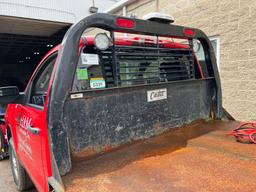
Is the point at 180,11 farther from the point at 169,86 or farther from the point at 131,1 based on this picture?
the point at 169,86

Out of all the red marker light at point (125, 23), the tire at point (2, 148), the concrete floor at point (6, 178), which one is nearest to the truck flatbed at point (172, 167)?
the red marker light at point (125, 23)

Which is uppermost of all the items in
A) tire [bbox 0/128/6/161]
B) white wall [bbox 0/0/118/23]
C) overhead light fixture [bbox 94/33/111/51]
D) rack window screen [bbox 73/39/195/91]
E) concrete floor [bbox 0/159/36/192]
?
white wall [bbox 0/0/118/23]

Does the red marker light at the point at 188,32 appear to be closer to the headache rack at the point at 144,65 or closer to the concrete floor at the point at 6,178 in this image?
the headache rack at the point at 144,65

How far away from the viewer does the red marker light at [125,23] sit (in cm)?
198

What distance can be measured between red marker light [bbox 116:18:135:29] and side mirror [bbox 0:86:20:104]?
5.16ft

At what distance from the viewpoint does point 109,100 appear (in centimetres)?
201

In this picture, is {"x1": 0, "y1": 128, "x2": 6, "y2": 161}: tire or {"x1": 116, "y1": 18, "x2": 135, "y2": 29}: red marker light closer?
{"x1": 116, "y1": 18, "x2": 135, "y2": 29}: red marker light

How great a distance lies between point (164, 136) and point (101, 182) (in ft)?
3.28

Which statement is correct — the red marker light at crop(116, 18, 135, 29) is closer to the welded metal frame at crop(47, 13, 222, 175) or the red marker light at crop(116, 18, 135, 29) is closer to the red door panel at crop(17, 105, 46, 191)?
the welded metal frame at crop(47, 13, 222, 175)

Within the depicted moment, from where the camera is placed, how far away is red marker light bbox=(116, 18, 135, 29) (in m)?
1.98

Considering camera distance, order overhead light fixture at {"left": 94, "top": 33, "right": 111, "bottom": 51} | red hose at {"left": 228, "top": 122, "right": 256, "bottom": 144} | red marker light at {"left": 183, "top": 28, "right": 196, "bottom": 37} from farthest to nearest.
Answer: red marker light at {"left": 183, "top": 28, "right": 196, "bottom": 37} → red hose at {"left": 228, "top": 122, "right": 256, "bottom": 144} → overhead light fixture at {"left": 94, "top": 33, "right": 111, "bottom": 51}

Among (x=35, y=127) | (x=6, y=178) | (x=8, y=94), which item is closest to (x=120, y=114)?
(x=35, y=127)

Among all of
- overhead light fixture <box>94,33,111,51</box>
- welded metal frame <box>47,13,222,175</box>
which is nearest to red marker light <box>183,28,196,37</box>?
welded metal frame <box>47,13,222,175</box>

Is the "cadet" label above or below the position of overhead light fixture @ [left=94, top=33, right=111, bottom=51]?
below
